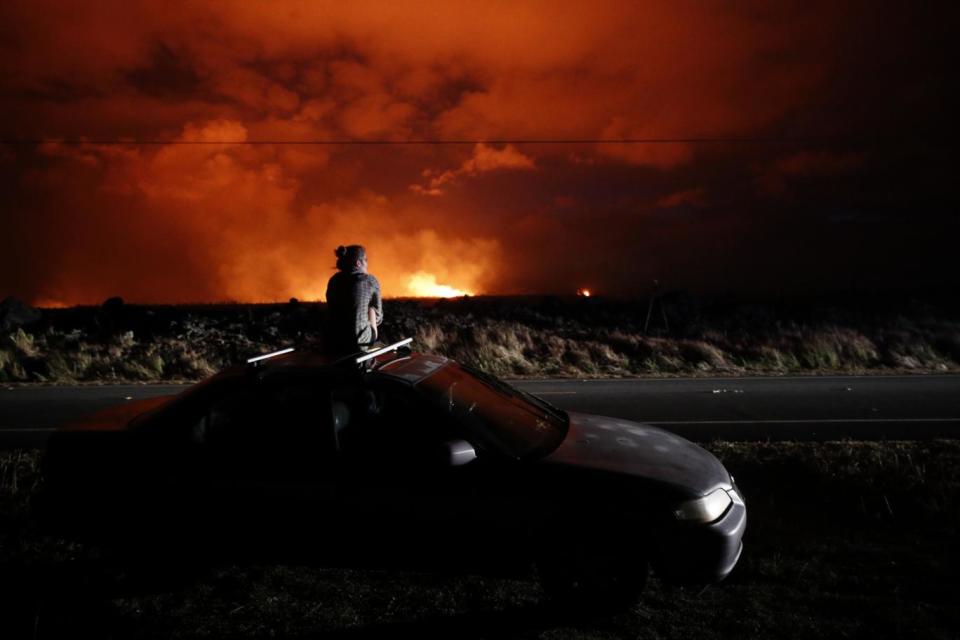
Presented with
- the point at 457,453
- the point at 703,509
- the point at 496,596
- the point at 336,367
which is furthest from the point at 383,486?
the point at 703,509

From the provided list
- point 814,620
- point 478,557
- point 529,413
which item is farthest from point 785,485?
point 478,557

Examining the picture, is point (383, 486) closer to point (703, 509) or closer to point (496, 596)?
point (496, 596)

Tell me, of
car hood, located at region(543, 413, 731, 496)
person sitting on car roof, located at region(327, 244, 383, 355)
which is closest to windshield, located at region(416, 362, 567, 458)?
car hood, located at region(543, 413, 731, 496)

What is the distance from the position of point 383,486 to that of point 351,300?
3.22m

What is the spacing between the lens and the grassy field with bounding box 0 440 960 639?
369 centimetres

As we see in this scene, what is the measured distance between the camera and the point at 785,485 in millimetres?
6461

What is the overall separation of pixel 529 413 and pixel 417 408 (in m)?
1.00

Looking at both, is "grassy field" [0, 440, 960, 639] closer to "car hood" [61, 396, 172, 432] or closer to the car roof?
"car hood" [61, 396, 172, 432]

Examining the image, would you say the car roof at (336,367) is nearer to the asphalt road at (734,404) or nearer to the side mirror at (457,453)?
the side mirror at (457,453)

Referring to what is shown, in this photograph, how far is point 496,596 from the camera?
407cm

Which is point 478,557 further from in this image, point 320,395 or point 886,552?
point 886,552

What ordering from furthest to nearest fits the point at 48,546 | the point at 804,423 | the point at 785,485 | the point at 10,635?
the point at 804,423, the point at 785,485, the point at 48,546, the point at 10,635

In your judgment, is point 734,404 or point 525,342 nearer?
point 734,404

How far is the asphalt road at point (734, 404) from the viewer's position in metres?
8.83
